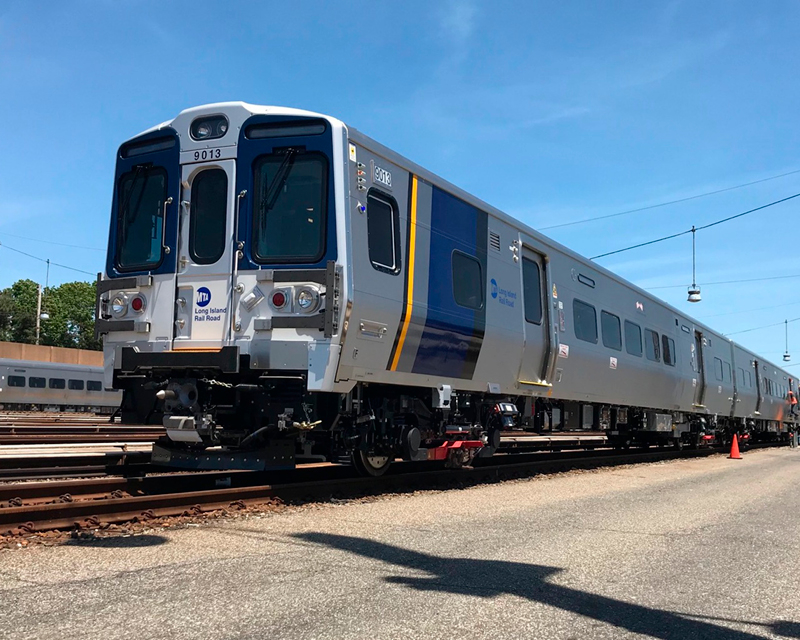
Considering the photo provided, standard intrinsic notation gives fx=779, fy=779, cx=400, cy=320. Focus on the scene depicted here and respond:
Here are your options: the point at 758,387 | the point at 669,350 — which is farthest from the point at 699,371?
the point at 758,387

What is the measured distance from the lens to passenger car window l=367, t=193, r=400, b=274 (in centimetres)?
806

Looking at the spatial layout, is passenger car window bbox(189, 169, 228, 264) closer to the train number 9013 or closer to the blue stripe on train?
the train number 9013

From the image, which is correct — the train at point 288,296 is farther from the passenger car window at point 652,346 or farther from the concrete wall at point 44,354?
the concrete wall at point 44,354

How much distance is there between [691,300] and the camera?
25234mm

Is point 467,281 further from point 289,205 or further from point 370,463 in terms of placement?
point 289,205

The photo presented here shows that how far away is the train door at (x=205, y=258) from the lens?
7.82m

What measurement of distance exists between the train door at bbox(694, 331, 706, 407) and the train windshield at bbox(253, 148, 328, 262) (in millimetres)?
16210

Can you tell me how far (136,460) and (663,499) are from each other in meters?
6.94

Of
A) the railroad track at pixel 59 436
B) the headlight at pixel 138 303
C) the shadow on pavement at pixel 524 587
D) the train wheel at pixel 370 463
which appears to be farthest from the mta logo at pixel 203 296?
the railroad track at pixel 59 436

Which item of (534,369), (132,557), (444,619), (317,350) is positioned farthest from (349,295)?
(534,369)

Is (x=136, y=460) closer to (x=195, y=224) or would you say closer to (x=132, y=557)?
(x=195, y=224)

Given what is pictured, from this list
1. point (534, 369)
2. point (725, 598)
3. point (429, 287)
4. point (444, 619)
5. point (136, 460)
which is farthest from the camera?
point (534, 369)

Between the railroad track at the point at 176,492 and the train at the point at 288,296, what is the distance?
1.07 feet

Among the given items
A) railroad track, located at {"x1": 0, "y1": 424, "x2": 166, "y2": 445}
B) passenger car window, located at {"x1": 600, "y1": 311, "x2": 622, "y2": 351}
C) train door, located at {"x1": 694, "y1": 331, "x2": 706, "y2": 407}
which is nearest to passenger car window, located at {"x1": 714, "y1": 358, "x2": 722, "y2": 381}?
train door, located at {"x1": 694, "y1": 331, "x2": 706, "y2": 407}
